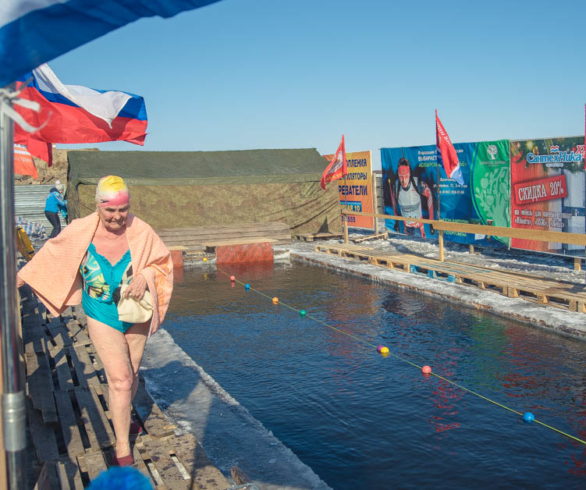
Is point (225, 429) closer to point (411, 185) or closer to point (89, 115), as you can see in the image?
point (89, 115)

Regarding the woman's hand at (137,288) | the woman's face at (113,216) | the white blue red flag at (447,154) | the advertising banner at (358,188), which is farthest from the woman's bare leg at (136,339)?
the advertising banner at (358,188)

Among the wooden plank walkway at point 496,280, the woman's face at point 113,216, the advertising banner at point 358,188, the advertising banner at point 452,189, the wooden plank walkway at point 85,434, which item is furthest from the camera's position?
the advertising banner at point 358,188

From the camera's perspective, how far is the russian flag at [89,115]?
6.39 m

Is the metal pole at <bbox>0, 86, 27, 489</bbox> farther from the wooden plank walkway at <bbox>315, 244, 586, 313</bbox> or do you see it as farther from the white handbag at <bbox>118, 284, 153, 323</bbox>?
the wooden plank walkway at <bbox>315, 244, 586, 313</bbox>

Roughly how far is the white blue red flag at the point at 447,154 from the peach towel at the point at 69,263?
11.5 meters

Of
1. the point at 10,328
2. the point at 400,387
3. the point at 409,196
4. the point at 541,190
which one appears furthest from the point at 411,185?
the point at 10,328

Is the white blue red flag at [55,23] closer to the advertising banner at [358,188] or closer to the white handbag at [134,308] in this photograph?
the white handbag at [134,308]

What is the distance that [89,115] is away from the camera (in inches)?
267

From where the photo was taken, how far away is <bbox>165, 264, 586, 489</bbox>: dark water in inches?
187

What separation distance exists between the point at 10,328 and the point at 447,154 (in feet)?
45.8

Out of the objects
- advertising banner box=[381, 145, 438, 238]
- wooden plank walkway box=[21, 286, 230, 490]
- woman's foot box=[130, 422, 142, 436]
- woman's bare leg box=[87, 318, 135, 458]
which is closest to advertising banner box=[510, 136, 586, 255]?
advertising banner box=[381, 145, 438, 238]

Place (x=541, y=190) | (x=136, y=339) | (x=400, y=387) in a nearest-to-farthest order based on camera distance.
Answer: (x=136, y=339), (x=400, y=387), (x=541, y=190)

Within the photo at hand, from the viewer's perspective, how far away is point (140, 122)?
6.85 metres

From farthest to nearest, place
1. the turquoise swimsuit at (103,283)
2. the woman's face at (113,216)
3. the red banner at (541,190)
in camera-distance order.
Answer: the red banner at (541,190), the turquoise swimsuit at (103,283), the woman's face at (113,216)
